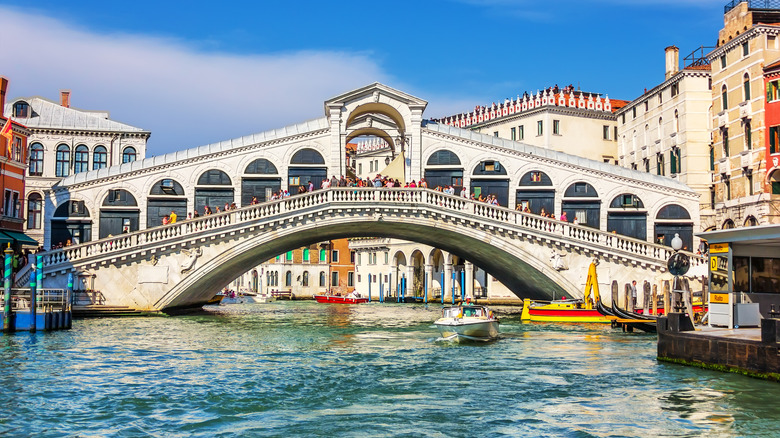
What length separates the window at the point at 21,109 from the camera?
136ft

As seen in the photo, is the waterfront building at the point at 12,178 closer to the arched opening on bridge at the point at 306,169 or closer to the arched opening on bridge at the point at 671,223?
the arched opening on bridge at the point at 306,169

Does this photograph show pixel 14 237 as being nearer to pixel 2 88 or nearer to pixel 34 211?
pixel 2 88

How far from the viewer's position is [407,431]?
13.1 meters

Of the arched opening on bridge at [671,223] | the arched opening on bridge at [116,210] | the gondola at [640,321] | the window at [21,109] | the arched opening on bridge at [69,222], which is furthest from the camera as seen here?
the window at [21,109]

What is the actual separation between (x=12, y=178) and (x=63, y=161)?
27.3ft

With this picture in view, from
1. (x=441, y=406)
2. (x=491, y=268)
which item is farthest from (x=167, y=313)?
(x=441, y=406)

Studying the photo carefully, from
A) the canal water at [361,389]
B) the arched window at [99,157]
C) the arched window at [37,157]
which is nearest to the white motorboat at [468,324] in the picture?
the canal water at [361,389]

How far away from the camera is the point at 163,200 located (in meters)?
36.8

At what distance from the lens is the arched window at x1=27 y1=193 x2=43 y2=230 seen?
39.3 meters

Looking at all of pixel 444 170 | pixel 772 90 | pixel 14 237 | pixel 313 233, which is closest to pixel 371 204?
pixel 313 233

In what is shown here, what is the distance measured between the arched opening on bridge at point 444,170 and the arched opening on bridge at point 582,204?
4.77 meters

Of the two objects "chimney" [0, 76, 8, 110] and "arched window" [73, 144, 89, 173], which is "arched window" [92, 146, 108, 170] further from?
"chimney" [0, 76, 8, 110]

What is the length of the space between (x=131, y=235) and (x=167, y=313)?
152 inches

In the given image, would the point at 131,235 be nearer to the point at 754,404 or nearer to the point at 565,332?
the point at 565,332
